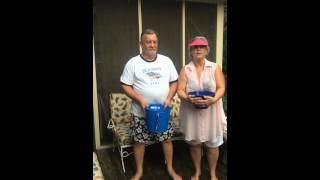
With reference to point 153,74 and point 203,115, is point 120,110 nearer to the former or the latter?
point 153,74

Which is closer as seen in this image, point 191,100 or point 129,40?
point 191,100

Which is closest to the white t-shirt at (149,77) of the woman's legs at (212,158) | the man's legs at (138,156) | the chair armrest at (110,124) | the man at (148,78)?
the man at (148,78)

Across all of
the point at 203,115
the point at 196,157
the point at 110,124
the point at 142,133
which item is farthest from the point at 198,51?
the point at 110,124

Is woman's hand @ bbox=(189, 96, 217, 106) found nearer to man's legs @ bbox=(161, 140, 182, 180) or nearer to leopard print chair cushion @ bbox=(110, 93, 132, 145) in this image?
man's legs @ bbox=(161, 140, 182, 180)

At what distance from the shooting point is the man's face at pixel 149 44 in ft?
5.49

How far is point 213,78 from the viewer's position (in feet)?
5.68

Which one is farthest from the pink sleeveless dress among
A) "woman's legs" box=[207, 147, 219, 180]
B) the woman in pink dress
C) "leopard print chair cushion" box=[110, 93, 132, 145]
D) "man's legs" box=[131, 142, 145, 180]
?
"leopard print chair cushion" box=[110, 93, 132, 145]

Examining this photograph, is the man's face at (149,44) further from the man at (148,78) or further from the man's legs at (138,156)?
the man's legs at (138,156)

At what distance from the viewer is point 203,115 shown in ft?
5.92

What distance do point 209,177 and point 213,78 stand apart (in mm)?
833

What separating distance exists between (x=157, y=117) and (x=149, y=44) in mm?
480
